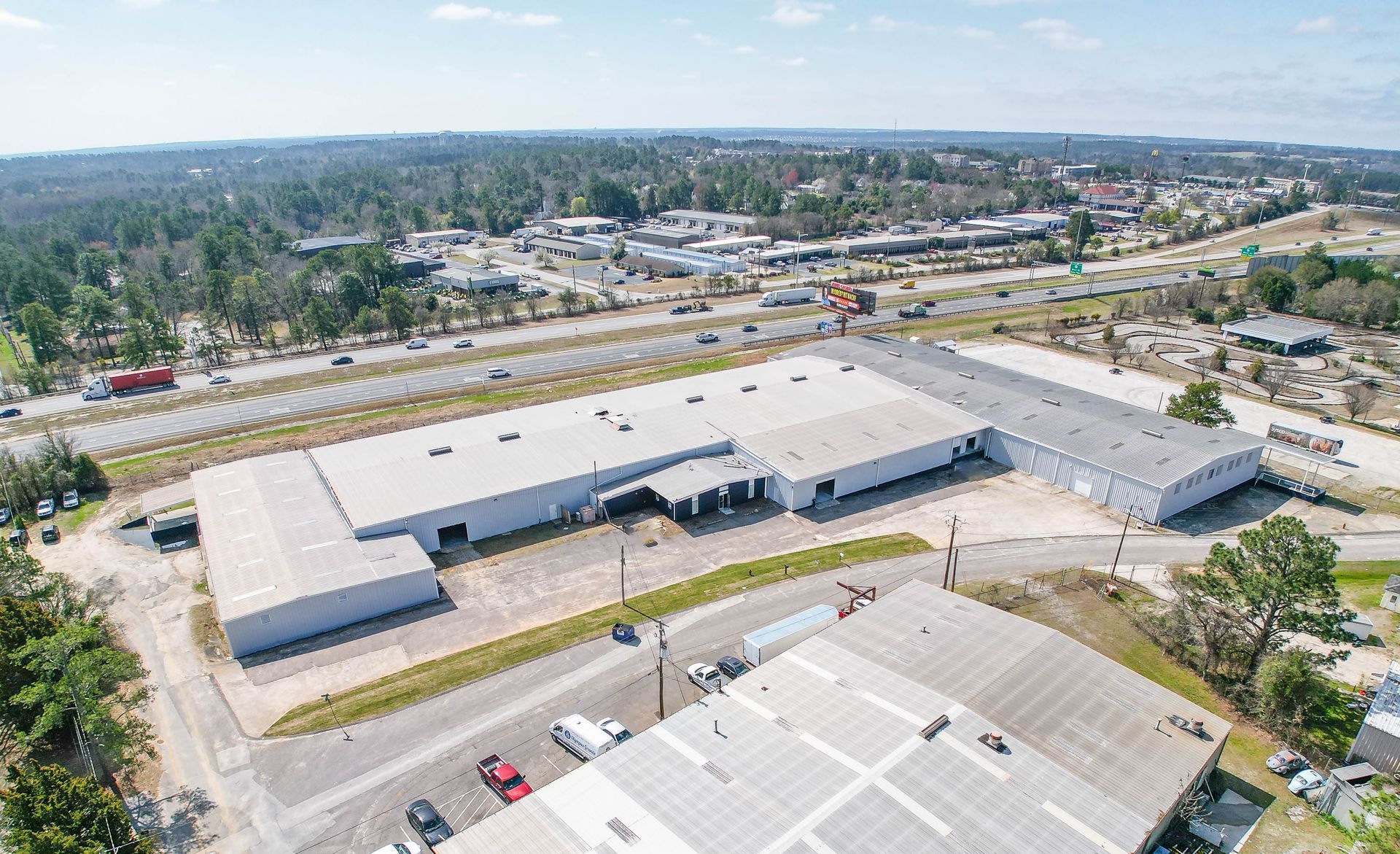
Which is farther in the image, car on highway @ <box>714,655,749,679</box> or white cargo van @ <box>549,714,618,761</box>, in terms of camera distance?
car on highway @ <box>714,655,749,679</box>

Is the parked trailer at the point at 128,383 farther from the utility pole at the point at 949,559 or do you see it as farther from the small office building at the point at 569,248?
the small office building at the point at 569,248

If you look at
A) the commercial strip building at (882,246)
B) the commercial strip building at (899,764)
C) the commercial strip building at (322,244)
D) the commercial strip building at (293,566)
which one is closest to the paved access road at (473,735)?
the commercial strip building at (899,764)

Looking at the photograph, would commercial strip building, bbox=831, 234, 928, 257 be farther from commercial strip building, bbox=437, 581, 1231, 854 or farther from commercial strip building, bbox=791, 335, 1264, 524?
commercial strip building, bbox=437, 581, 1231, 854

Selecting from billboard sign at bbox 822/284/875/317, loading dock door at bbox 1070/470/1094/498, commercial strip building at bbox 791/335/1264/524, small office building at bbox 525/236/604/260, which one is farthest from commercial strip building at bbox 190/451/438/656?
small office building at bbox 525/236/604/260

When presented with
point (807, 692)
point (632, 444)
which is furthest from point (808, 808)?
point (632, 444)

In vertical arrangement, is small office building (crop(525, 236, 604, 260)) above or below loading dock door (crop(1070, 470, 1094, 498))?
above

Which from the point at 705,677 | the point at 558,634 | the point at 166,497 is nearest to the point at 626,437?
the point at 558,634

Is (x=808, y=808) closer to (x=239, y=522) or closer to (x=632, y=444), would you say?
(x=632, y=444)

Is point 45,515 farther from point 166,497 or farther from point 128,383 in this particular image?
point 128,383
